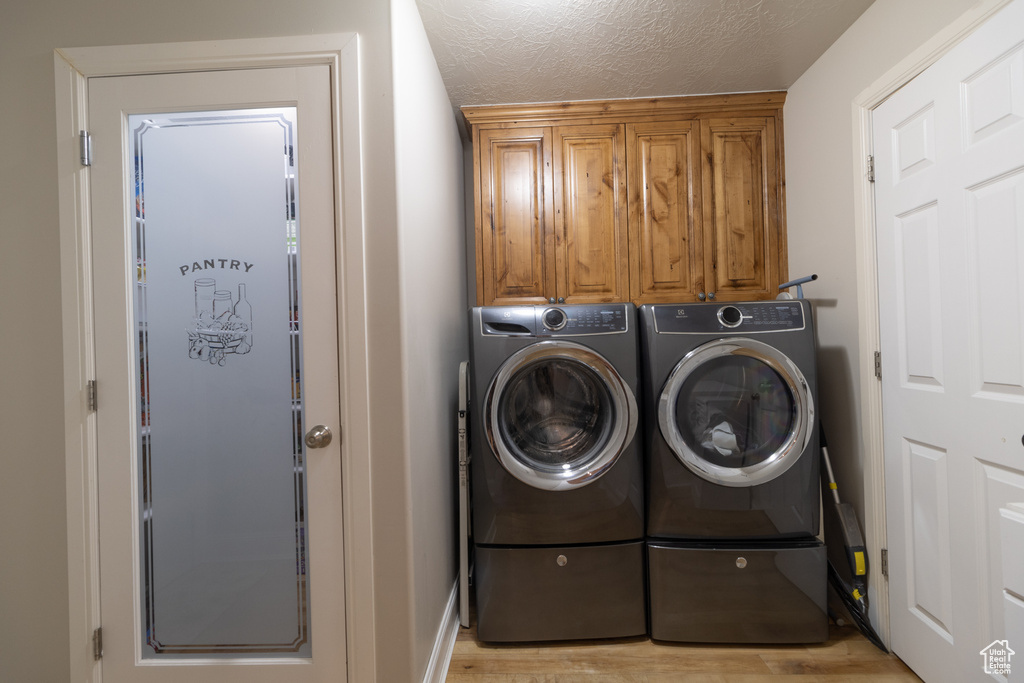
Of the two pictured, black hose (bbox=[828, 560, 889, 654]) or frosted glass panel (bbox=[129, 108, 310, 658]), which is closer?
frosted glass panel (bbox=[129, 108, 310, 658])

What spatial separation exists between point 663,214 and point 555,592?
6.01 ft

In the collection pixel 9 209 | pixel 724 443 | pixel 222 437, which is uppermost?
pixel 9 209

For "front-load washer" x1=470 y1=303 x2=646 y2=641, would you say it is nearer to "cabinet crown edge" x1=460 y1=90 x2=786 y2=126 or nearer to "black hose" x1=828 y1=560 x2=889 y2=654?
"black hose" x1=828 y1=560 x2=889 y2=654

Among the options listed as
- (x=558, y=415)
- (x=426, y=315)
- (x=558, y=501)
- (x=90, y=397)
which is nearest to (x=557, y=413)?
(x=558, y=415)

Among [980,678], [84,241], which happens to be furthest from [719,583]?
[84,241]

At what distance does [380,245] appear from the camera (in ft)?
4.53

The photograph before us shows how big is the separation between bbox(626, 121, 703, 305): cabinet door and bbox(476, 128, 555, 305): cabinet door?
0.44m

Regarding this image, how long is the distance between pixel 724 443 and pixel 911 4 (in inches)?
62.7

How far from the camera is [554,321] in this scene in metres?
1.84

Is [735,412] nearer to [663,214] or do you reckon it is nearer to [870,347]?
[870,347]

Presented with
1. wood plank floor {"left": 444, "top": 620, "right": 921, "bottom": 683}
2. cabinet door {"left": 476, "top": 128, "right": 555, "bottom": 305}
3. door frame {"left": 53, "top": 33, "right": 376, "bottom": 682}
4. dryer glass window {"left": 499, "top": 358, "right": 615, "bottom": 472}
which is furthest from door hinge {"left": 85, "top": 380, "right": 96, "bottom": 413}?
cabinet door {"left": 476, "top": 128, "right": 555, "bottom": 305}

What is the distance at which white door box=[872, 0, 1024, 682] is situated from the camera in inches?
49.9

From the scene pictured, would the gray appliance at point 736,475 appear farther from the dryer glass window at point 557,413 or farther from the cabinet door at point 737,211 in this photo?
the cabinet door at point 737,211

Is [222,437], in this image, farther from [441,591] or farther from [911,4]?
[911,4]
